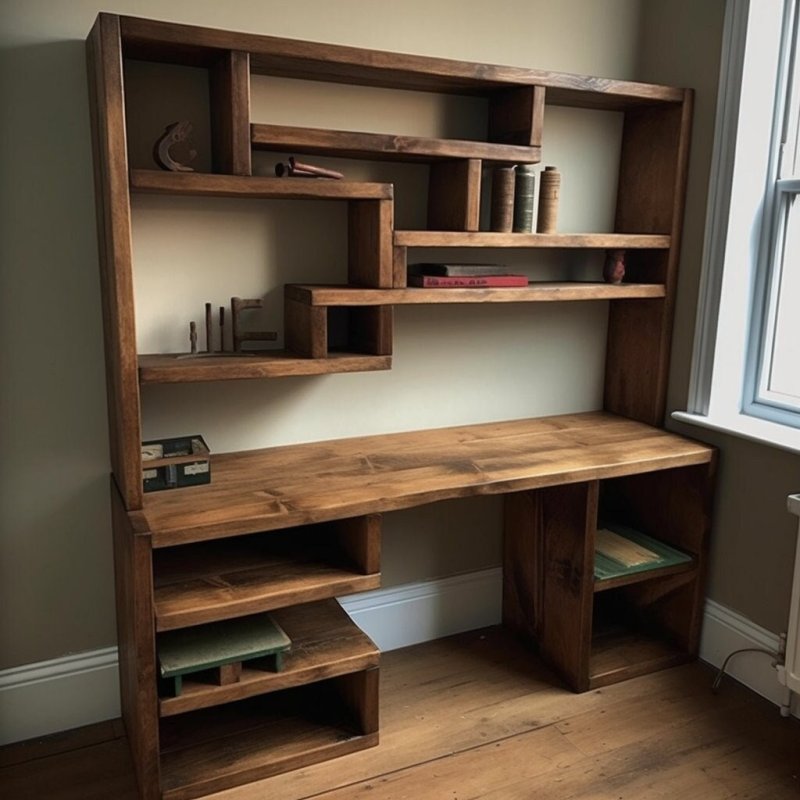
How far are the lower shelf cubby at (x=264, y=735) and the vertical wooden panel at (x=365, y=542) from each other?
29 centimetres

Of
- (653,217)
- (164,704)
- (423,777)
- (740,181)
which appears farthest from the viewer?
(653,217)

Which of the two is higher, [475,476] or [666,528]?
[475,476]

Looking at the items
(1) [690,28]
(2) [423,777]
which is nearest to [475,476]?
(2) [423,777]

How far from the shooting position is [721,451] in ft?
8.10

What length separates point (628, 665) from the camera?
249cm

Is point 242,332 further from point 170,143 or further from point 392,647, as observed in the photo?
point 392,647

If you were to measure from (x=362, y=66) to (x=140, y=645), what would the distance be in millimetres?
1464

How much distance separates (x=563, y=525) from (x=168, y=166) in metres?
1.46

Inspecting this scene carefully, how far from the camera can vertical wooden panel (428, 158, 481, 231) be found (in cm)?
217

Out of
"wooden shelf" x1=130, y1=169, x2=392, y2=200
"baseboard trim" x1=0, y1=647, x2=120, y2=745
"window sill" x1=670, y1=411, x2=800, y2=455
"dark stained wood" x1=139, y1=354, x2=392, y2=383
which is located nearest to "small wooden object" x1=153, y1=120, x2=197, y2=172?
"wooden shelf" x1=130, y1=169, x2=392, y2=200

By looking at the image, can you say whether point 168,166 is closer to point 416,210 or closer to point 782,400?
point 416,210

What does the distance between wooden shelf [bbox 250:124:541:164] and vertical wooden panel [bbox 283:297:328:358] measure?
0.40 m

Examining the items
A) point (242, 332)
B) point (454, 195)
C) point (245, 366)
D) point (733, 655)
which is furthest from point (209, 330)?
point (733, 655)

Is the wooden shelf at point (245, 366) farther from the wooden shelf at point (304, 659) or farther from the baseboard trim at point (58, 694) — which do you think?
the baseboard trim at point (58, 694)
